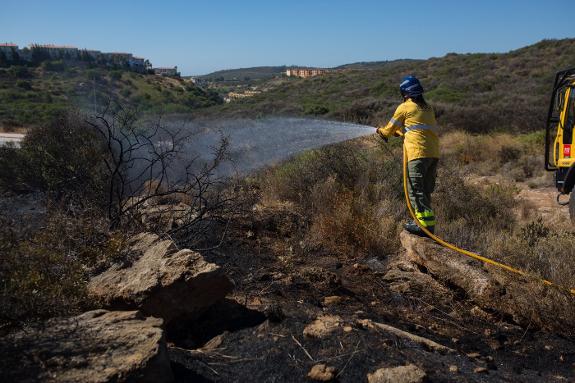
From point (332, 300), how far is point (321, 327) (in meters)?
0.90

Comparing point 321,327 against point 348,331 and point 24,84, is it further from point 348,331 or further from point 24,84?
point 24,84

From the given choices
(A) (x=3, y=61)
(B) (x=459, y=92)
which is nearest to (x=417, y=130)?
(B) (x=459, y=92)

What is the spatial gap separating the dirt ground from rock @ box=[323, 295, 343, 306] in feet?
0.03

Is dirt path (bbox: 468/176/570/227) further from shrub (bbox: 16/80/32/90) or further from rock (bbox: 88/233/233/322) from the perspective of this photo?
shrub (bbox: 16/80/32/90)

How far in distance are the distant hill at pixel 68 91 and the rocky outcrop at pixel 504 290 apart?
13.2m

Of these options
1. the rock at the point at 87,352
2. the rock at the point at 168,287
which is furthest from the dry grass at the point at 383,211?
the rock at the point at 87,352

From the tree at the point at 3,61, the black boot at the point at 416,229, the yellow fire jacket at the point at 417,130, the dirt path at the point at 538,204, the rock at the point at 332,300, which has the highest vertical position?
the tree at the point at 3,61

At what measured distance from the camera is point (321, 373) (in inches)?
112

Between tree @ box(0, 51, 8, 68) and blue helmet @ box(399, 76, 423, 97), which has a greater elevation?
tree @ box(0, 51, 8, 68)

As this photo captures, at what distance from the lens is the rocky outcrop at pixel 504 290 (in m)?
3.96

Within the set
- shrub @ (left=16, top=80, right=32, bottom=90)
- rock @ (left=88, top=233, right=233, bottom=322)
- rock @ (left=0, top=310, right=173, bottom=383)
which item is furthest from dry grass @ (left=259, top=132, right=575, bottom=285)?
shrub @ (left=16, top=80, right=32, bottom=90)

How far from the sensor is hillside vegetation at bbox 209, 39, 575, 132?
16.5 metres

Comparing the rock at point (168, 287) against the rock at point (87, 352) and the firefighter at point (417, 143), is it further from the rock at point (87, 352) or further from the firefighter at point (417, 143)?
the firefighter at point (417, 143)

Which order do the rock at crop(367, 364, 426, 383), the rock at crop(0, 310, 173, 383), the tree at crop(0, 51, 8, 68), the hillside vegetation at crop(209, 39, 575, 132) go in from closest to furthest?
the rock at crop(0, 310, 173, 383) → the rock at crop(367, 364, 426, 383) → the hillside vegetation at crop(209, 39, 575, 132) → the tree at crop(0, 51, 8, 68)
